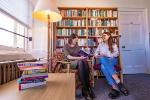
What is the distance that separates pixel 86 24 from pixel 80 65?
63.9 inches

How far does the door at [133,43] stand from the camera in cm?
484

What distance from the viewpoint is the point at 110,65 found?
2.97m

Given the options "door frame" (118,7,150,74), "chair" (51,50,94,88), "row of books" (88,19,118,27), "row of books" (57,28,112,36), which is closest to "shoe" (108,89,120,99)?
"chair" (51,50,94,88)

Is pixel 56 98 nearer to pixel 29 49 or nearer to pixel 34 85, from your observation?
pixel 34 85

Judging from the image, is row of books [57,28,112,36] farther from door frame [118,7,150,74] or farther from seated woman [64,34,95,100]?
door frame [118,7,150,74]

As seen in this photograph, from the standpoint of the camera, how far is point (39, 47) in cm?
393

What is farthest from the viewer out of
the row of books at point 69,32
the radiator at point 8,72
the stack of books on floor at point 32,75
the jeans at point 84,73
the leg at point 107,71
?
the row of books at point 69,32

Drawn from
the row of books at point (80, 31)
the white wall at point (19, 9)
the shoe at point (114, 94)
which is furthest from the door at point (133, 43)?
the white wall at point (19, 9)

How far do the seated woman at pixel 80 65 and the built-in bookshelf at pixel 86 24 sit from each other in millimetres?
853

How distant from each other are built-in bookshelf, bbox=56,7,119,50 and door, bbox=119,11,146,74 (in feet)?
2.26

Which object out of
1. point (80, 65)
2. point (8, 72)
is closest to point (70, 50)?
point (80, 65)

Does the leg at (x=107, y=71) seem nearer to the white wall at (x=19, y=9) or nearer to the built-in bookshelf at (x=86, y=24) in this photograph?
the built-in bookshelf at (x=86, y=24)

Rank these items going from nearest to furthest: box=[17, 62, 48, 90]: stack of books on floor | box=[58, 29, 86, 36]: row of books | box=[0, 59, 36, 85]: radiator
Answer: box=[17, 62, 48, 90]: stack of books on floor < box=[0, 59, 36, 85]: radiator < box=[58, 29, 86, 36]: row of books

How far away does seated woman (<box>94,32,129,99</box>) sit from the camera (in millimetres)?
2812
